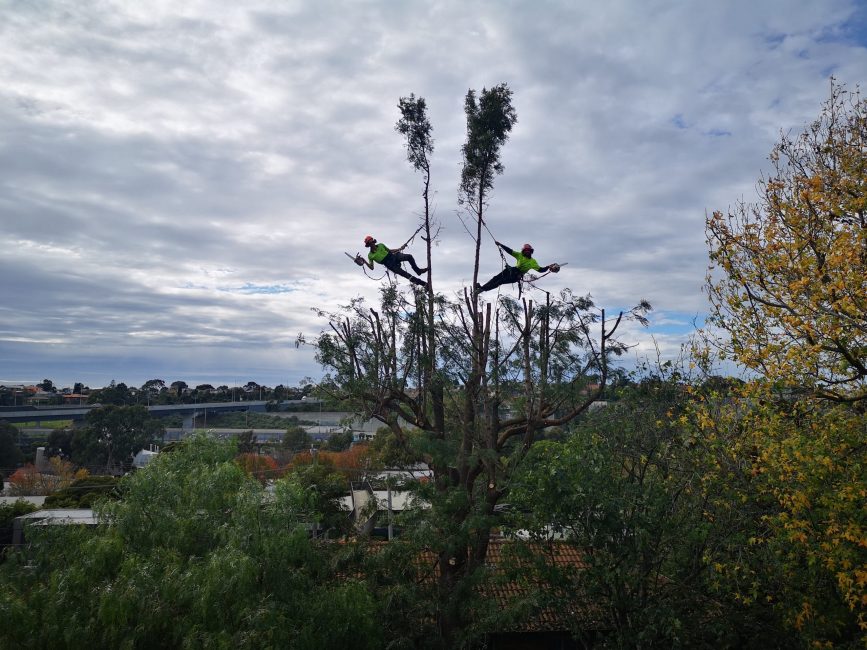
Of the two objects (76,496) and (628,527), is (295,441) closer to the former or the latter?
(76,496)

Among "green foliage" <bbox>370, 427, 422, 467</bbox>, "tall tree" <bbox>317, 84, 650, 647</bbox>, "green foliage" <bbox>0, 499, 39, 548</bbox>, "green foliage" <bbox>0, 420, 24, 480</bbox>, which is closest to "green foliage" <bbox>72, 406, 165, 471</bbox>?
"green foliage" <bbox>0, 420, 24, 480</bbox>

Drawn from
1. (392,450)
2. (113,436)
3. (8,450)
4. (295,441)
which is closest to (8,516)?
(392,450)

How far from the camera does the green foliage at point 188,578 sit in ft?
19.5

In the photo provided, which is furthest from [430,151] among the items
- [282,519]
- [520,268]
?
[282,519]

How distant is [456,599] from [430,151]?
7.12 m

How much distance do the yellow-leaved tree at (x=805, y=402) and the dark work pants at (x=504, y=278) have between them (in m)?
2.94

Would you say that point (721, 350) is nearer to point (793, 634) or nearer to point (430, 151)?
point (793, 634)

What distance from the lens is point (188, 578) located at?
636 cm

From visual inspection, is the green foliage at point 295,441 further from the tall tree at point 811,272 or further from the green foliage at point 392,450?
the tall tree at point 811,272

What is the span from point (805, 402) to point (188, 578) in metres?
6.76

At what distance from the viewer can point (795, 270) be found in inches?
279

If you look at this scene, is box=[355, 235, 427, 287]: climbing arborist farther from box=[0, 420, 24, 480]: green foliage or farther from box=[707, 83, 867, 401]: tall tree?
box=[0, 420, 24, 480]: green foliage

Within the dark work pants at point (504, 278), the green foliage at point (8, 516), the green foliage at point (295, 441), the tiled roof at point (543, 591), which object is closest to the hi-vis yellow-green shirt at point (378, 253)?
the dark work pants at point (504, 278)

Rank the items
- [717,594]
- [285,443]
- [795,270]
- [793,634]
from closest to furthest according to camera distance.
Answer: [795,270]
[793,634]
[717,594]
[285,443]
